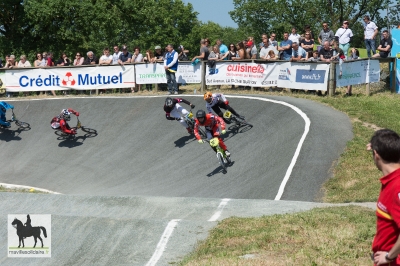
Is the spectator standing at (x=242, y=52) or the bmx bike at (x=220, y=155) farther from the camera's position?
the spectator standing at (x=242, y=52)

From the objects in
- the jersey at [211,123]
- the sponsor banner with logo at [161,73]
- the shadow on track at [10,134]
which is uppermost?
the sponsor banner with logo at [161,73]

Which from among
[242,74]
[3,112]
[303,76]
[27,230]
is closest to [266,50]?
[242,74]

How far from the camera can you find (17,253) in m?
10.4

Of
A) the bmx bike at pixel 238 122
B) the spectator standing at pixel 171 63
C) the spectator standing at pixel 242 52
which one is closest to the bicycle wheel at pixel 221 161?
the bmx bike at pixel 238 122

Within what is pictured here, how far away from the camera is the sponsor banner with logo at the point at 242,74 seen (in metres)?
24.4

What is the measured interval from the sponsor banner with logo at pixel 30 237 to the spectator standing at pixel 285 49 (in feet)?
49.1

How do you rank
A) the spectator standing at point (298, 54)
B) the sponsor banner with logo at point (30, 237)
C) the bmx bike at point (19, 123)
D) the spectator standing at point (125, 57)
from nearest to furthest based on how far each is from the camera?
the sponsor banner with logo at point (30, 237)
the spectator standing at point (298, 54)
the bmx bike at point (19, 123)
the spectator standing at point (125, 57)

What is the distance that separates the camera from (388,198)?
4426mm

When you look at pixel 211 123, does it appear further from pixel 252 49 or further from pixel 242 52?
pixel 252 49

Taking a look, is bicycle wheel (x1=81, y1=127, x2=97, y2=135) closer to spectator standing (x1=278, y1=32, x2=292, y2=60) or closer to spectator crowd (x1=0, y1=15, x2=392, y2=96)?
spectator crowd (x1=0, y1=15, x2=392, y2=96)

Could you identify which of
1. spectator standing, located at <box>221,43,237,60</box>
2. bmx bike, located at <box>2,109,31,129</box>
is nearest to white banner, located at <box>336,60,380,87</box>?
spectator standing, located at <box>221,43,237,60</box>

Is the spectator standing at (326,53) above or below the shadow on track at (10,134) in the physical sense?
above

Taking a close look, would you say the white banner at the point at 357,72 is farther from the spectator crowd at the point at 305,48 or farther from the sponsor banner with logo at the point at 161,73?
the sponsor banner with logo at the point at 161,73

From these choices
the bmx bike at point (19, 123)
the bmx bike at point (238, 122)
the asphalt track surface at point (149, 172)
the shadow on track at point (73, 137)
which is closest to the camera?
the asphalt track surface at point (149, 172)
